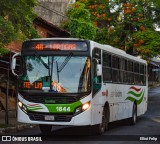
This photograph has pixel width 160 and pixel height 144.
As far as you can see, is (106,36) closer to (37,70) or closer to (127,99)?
(127,99)

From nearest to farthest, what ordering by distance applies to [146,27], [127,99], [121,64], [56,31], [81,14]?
1. [121,64]
2. [127,99]
3. [81,14]
4. [56,31]
5. [146,27]

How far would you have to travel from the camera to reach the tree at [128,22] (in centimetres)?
3950

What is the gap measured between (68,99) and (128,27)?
29.6m

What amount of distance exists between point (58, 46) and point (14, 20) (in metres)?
3.08

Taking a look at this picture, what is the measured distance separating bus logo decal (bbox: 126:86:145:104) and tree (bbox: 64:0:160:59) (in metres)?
16.6

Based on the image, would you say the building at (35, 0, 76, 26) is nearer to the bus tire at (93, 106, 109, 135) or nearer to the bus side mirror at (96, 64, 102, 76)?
the bus tire at (93, 106, 109, 135)

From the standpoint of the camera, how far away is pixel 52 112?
1372 centimetres

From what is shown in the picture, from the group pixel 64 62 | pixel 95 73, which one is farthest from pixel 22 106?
pixel 95 73

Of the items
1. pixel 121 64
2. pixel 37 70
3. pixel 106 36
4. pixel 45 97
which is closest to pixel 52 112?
pixel 45 97

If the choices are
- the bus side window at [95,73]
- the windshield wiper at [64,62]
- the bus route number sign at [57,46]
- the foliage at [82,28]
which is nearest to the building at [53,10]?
the foliage at [82,28]

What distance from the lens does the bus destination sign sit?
14.2 meters

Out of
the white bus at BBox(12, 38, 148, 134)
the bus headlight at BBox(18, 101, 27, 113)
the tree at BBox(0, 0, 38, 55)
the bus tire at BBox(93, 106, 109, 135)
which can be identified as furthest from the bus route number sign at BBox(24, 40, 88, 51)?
the bus tire at BBox(93, 106, 109, 135)

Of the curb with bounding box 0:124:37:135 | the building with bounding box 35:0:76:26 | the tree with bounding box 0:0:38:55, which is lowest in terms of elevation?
the curb with bounding box 0:124:37:135

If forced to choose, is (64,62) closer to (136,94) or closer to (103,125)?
(103,125)
